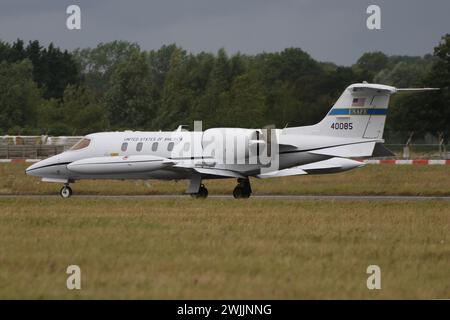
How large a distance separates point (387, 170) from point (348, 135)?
2021 centimetres

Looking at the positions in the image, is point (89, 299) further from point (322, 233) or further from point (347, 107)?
point (347, 107)

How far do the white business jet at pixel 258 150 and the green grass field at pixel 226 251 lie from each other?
4.08 meters

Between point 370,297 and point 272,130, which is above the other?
point 272,130

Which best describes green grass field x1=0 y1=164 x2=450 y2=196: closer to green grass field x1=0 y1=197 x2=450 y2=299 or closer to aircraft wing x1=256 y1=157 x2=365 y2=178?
aircraft wing x1=256 y1=157 x2=365 y2=178

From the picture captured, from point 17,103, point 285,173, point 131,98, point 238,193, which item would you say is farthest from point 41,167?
point 17,103

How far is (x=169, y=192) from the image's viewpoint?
36125 millimetres

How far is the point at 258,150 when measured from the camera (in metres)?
30.7

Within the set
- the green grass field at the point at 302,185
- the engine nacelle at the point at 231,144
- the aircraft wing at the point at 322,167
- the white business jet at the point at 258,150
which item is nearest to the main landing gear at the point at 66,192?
the white business jet at the point at 258,150

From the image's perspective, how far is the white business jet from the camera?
30406 millimetres

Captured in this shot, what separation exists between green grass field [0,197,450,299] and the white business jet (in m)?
4.08

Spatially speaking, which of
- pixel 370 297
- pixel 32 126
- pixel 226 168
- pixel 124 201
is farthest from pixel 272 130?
pixel 32 126

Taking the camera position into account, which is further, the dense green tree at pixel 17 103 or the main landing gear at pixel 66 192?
the dense green tree at pixel 17 103

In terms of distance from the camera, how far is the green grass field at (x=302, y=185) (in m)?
36.1

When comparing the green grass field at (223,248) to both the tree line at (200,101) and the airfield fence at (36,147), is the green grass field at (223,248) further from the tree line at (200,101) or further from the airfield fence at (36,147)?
the tree line at (200,101)
